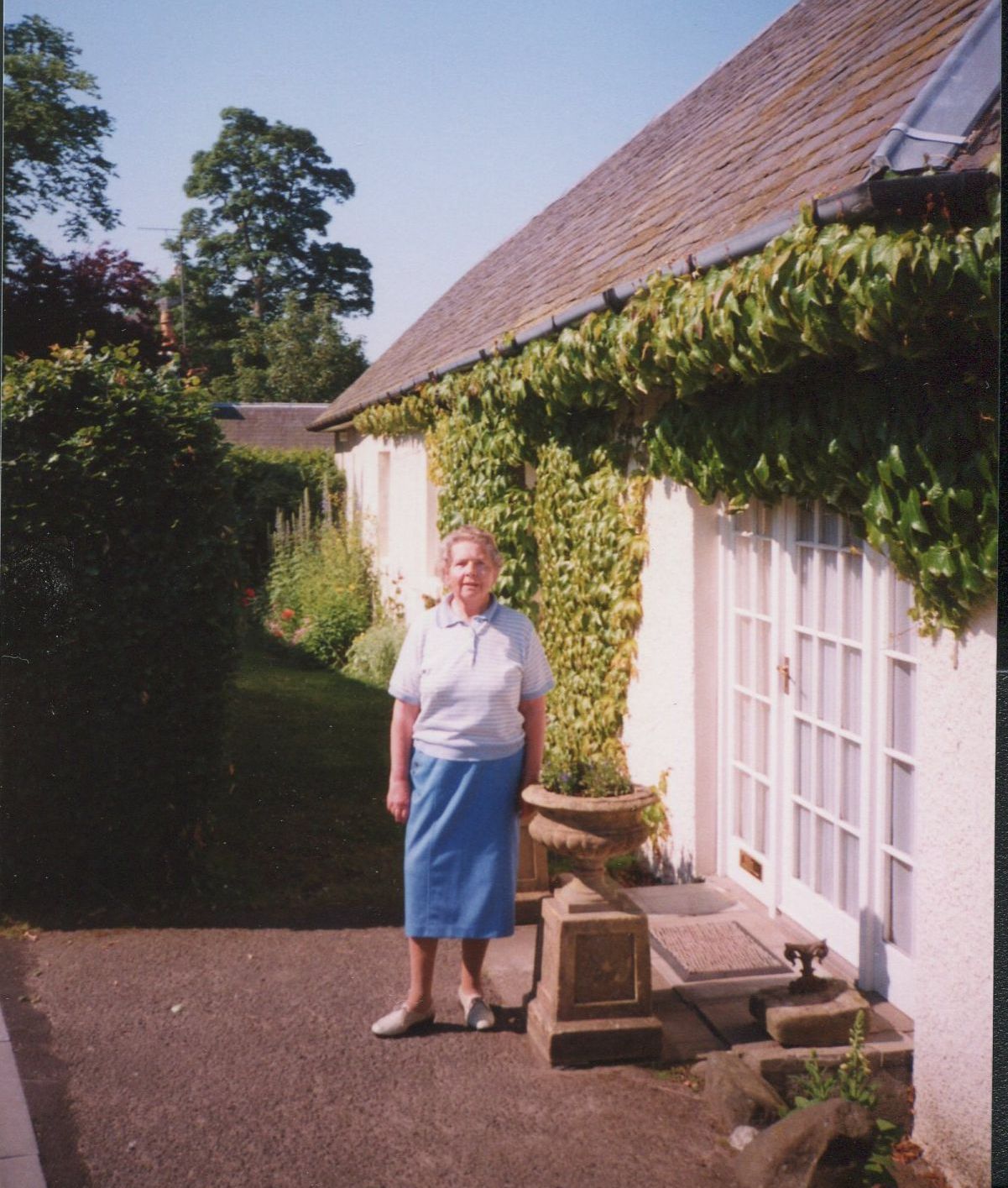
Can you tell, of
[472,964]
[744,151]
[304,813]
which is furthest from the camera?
[304,813]

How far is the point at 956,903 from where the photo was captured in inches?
141

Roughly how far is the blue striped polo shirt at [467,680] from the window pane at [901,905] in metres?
1.57

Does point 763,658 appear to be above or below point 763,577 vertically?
below

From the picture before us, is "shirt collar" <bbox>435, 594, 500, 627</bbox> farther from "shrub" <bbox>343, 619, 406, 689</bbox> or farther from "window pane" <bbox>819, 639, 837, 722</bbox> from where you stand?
"shrub" <bbox>343, 619, 406, 689</bbox>

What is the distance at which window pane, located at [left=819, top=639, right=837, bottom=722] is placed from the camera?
4.93 meters

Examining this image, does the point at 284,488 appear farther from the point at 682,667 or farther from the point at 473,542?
the point at 473,542

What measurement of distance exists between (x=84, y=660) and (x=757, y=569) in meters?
3.42

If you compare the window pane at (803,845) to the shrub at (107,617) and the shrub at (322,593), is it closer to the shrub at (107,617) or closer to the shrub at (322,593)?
the shrub at (107,617)

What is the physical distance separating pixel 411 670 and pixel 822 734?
1.89 metres

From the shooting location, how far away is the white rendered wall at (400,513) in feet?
38.4

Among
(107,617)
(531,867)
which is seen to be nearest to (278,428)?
(107,617)

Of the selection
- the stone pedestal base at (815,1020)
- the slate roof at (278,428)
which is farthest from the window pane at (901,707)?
the slate roof at (278,428)

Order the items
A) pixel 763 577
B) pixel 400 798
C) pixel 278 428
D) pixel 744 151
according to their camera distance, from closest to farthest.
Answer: pixel 400 798 → pixel 763 577 → pixel 744 151 → pixel 278 428

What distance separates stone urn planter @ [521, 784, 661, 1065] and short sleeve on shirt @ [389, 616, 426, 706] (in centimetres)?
62
